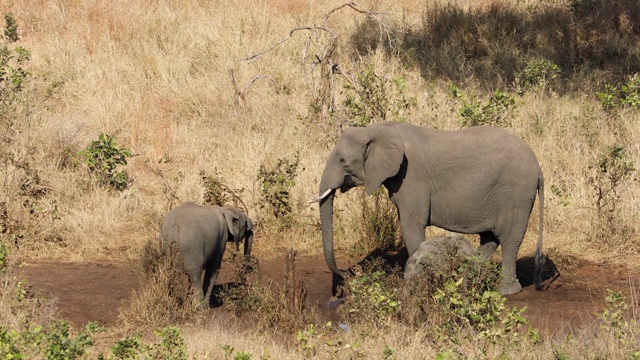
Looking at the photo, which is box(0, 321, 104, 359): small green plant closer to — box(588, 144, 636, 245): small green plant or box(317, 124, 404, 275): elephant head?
box(317, 124, 404, 275): elephant head

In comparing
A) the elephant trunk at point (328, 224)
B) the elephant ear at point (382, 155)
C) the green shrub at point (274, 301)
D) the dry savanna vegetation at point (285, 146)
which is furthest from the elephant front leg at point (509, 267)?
the green shrub at point (274, 301)

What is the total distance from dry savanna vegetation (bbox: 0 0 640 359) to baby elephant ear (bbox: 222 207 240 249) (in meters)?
0.41

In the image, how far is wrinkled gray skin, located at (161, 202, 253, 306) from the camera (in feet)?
27.0

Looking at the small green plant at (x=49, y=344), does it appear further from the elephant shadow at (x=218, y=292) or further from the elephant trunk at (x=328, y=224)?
the elephant trunk at (x=328, y=224)

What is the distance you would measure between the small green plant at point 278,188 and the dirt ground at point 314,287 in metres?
0.68

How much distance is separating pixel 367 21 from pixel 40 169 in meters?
6.83

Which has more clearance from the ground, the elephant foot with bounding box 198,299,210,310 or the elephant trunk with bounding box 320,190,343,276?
→ the elephant trunk with bounding box 320,190,343,276

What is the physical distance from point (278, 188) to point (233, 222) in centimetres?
182

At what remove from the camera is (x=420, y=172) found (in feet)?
28.7

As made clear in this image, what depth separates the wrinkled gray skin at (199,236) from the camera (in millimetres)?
8219

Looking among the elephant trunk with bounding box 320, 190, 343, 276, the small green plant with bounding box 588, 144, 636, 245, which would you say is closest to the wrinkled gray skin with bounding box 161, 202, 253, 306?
the elephant trunk with bounding box 320, 190, 343, 276

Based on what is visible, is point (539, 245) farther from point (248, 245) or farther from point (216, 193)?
point (216, 193)

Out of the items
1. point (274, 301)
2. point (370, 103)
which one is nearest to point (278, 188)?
point (370, 103)

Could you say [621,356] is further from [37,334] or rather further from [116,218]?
[116,218]
